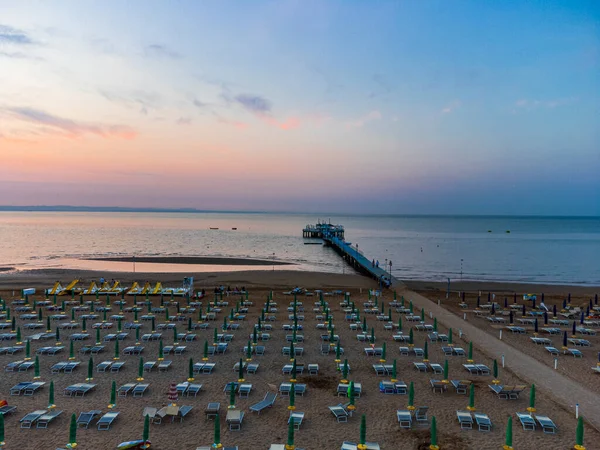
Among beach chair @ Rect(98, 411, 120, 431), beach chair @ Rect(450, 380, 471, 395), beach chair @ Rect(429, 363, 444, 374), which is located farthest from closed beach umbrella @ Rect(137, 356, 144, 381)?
beach chair @ Rect(450, 380, 471, 395)

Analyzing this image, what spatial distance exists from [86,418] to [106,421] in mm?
651

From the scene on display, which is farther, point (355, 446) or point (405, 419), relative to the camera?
point (405, 419)

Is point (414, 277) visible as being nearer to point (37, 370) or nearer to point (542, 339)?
point (542, 339)

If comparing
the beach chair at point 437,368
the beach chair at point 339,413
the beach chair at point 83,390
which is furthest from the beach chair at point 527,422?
the beach chair at point 83,390

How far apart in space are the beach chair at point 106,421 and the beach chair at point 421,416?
960cm

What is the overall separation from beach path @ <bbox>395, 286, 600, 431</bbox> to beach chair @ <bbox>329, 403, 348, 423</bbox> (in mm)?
6815

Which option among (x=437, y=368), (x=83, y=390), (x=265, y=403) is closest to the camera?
(x=265, y=403)

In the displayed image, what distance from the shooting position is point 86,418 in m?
12.9

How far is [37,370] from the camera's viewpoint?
1633cm

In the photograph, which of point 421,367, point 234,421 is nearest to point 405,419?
point 421,367

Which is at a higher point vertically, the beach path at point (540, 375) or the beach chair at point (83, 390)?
the beach path at point (540, 375)

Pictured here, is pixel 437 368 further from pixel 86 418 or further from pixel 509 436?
pixel 86 418

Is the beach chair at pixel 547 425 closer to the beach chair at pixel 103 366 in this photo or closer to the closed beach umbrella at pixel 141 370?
the closed beach umbrella at pixel 141 370

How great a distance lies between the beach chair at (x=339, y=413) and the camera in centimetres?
1352
